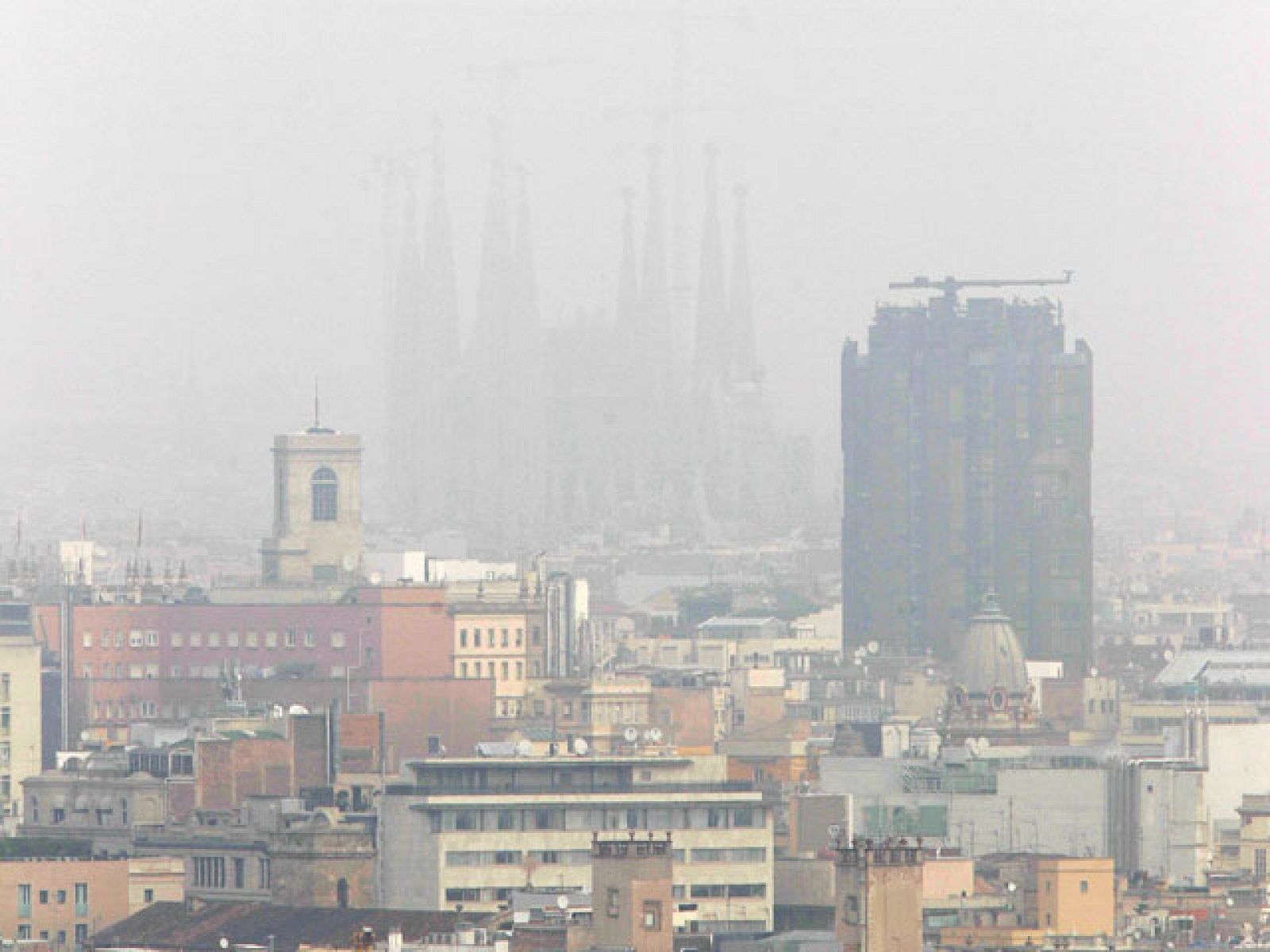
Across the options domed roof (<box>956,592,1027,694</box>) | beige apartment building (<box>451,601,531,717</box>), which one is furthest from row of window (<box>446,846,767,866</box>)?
beige apartment building (<box>451,601,531,717</box>)

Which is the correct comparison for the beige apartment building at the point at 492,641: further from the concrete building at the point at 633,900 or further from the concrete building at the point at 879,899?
the concrete building at the point at 879,899

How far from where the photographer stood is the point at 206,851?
9262cm

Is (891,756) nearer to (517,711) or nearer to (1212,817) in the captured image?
(1212,817)

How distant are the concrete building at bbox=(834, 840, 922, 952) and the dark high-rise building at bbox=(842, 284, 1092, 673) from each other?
4060 inches

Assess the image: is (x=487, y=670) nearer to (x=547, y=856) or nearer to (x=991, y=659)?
(x=991, y=659)

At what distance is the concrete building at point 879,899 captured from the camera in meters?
71.1

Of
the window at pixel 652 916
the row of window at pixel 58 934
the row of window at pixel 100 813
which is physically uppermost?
the row of window at pixel 100 813

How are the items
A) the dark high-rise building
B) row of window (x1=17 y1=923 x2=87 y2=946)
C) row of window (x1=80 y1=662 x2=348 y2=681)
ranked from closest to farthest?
row of window (x1=17 y1=923 x2=87 y2=946)
row of window (x1=80 y1=662 x2=348 y2=681)
the dark high-rise building

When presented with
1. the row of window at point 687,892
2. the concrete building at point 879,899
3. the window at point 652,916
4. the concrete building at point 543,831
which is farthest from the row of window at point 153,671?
the concrete building at point 879,899

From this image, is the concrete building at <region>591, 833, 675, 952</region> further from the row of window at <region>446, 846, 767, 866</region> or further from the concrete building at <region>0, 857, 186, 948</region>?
the concrete building at <region>0, 857, 186, 948</region>

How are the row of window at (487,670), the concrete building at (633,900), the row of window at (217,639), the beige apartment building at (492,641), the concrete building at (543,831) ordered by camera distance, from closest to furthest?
the concrete building at (633,900), the concrete building at (543,831), the row of window at (487,670), the beige apartment building at (492,641), the row of window at (217,639)

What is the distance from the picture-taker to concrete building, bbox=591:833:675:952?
7269 cm

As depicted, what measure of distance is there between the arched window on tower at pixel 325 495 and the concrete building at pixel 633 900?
82.0 metres

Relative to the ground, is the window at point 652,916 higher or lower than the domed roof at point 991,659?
lower
